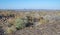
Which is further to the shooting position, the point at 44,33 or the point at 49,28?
the point at 49,28

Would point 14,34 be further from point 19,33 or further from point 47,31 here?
point 47,31

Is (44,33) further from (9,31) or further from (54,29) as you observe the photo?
(9,31)

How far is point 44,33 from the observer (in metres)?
18.3

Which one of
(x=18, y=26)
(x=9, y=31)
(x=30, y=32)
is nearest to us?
(x=30, y=32)

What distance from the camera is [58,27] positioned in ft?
64.3

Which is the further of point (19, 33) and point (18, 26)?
point (18, 26)

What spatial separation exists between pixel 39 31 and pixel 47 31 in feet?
3.13

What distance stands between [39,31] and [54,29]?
5.55ft

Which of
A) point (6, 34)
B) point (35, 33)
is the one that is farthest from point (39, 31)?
point (6, 34)

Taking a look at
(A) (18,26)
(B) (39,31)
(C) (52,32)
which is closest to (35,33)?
(B) (39,31)

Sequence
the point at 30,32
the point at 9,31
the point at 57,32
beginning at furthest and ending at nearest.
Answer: the point at 9,31, the point at 30,32, the point at 57,32

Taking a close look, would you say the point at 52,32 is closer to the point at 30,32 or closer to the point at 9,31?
the point at 30,32

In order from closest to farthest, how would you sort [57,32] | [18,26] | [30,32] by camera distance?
[57,32] → [30,32] → [18,26]

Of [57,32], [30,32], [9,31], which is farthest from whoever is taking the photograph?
[9,31]
